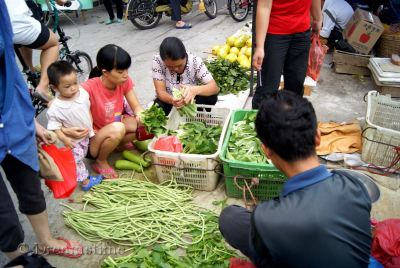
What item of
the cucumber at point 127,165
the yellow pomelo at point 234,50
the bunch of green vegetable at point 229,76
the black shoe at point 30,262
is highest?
the black shoe at point 30,262

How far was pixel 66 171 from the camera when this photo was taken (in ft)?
8.42

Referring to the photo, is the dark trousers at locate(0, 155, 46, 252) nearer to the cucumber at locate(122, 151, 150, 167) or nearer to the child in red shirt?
the child in red shirt

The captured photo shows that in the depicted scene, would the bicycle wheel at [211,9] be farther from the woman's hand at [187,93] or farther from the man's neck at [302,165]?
the man's neck at [302,165]

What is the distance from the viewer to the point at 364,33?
5.55 meters

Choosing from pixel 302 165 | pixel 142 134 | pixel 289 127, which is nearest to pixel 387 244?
pixel 302 165

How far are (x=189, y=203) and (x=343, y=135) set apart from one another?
201cm

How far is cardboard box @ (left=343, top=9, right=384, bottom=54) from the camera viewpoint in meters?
5.52

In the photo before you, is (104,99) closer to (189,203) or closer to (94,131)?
(94,131)

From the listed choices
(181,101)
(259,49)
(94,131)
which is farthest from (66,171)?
(259,49)

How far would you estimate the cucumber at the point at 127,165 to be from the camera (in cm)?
357

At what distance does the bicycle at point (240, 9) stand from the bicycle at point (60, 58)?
4.33 m

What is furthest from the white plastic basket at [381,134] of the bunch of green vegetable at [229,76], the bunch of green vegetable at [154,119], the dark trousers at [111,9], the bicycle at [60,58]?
the dark trousers at [111,9]

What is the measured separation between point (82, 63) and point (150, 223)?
4.13m

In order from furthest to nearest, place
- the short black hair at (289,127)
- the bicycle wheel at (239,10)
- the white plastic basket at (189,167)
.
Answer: the bicycle wheel at (239,10) → the white plastic basket at (189,167) → the short black hair at (289,127)
